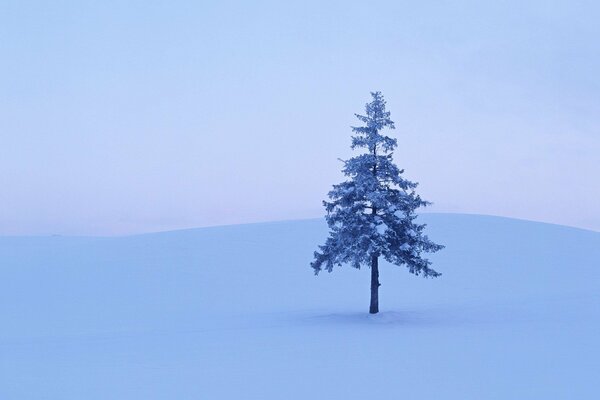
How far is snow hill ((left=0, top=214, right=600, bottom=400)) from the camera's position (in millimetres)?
13938

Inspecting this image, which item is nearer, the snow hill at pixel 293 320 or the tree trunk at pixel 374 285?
the snow hill at pixel 293 320

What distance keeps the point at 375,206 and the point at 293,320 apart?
616 cm

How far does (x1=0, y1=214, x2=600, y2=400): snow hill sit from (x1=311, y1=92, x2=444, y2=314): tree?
9.25 ft

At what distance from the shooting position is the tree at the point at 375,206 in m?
24.6

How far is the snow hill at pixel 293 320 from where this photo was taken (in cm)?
1394

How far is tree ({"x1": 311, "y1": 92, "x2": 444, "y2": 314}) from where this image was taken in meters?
24.6

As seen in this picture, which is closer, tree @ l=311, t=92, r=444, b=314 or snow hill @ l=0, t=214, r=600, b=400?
snow hill @ l=0, t=214, r=600, b=400

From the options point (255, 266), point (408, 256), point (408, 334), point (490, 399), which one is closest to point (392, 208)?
point (408, 256)

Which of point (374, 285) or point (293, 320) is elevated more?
point (374, 285)

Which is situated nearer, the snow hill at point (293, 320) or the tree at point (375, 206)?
the snow hill at point (293, 320)

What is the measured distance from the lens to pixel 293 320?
25391mm

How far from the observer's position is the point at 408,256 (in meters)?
25.1

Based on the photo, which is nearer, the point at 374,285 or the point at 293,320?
the point at 293,320

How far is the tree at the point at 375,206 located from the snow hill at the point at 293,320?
282cm
